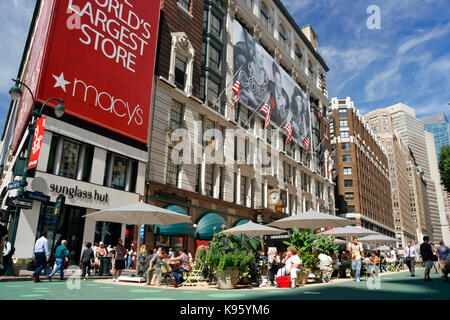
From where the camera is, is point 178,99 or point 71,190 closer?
point 71,190

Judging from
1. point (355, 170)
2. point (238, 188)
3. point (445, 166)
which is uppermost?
point (355, 170)

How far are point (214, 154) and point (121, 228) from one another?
11215mm

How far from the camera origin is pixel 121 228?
867 inches

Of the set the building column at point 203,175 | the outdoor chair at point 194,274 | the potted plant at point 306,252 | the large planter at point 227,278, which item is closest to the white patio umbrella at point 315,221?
the potted plant at point 306,252

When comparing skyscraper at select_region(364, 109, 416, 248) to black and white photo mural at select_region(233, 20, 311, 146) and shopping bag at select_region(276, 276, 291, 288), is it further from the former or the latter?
shopping bag at select_region(276, 276, 291, 288)

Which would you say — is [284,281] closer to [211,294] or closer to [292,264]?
[292,264]

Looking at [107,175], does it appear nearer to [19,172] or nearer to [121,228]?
[121,228]

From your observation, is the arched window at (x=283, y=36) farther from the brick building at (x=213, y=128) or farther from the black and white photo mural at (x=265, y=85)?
the black and white photo mural at (x=265, y=85)

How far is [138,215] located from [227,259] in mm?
4823

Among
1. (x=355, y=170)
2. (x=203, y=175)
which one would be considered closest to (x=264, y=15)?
(x=203, y=175)

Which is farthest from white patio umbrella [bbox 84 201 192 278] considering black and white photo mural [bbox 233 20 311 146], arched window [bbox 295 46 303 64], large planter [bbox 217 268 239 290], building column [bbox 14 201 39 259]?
arched window [bbox 295 46 303 64]

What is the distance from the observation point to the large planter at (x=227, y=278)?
40.4ft

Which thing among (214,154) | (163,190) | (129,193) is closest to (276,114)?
(214,154)

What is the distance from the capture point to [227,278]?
12.3 metres
